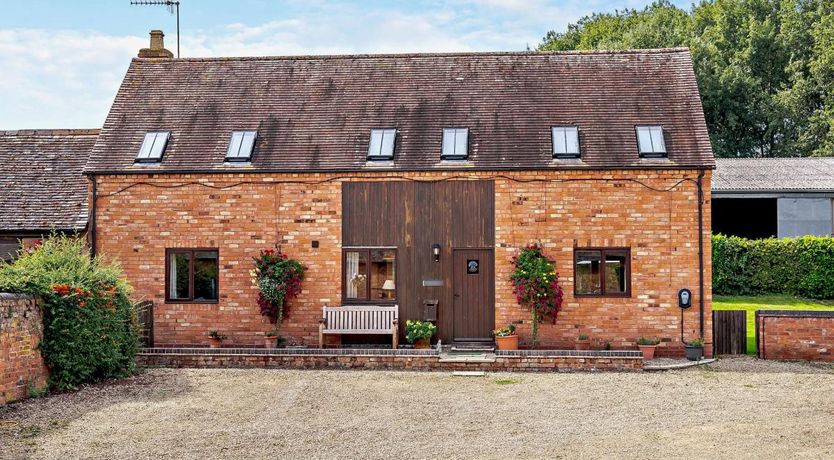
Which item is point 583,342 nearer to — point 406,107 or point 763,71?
point 406,107

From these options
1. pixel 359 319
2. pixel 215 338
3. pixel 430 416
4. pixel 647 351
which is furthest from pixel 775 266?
pixel 430 416

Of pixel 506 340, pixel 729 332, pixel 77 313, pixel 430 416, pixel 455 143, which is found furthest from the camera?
pixel 455 143

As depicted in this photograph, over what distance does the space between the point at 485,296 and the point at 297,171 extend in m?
4.75

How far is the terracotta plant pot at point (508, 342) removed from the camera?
17.5m

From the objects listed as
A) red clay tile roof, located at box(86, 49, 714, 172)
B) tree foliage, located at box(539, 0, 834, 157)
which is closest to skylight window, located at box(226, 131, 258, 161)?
red clay tile roof, located at box(86, 49, 714, 172)

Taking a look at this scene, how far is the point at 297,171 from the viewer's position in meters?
18.7

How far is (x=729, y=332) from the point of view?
1775 centimetres

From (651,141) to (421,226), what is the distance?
513cm

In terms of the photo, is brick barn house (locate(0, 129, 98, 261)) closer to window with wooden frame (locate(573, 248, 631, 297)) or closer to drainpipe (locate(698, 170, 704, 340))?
window with wooden frame (locate(573, 248, 631, 297))

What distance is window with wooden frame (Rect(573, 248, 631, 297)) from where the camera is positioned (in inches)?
Answer: 709

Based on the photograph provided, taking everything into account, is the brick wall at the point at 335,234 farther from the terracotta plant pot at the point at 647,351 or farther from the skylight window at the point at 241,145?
the terracotta plant pot at the point at 647,351

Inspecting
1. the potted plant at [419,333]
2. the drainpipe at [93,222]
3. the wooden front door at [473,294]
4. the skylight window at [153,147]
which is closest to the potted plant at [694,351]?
the wooden front door at [473,294]

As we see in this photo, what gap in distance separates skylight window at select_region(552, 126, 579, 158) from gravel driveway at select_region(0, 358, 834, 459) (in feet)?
16.8

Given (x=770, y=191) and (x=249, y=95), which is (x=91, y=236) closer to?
(x=249, y=95)
